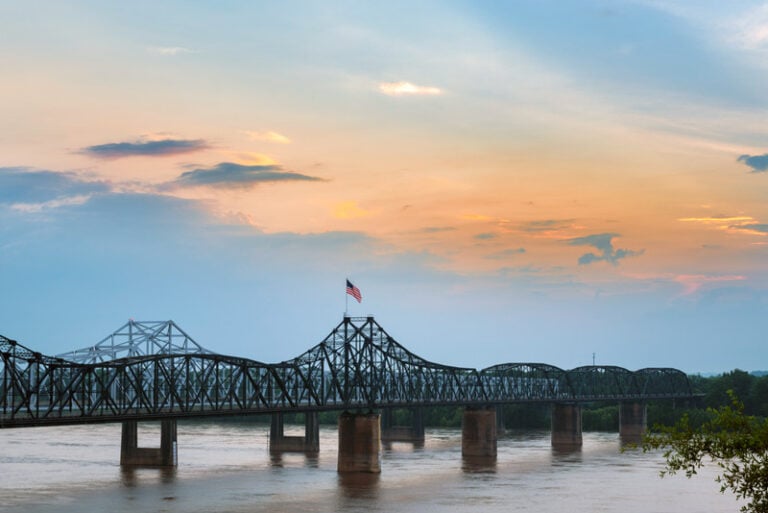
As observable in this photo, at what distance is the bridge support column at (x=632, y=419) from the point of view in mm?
181500

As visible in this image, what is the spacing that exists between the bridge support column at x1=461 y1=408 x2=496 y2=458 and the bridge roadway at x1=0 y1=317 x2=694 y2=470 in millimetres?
167

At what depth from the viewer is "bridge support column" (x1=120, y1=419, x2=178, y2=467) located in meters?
111

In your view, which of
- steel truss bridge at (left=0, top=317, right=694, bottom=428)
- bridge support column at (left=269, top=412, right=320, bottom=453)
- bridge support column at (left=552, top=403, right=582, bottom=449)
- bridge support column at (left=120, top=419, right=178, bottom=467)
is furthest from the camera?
bridge support column at (left=552, top=403, right=582, bottom=449)

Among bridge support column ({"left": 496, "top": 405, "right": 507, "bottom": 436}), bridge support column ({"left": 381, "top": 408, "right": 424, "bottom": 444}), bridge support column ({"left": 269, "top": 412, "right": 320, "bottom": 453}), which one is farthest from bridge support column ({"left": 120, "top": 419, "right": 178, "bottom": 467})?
bridge support column ({"left": 496, "top": 405, "right": 507, "bottom": 436})

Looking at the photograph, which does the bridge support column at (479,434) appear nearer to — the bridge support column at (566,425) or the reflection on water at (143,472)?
the bridge support column at (566,425)

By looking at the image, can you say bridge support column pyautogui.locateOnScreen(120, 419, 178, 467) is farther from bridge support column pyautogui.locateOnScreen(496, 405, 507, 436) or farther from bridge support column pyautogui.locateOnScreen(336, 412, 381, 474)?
bridge support column pyautogui.locateOnScreen(496, 405, 507, 436)

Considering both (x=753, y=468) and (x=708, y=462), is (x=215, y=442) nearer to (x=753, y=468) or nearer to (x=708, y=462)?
(x=708, y=462)

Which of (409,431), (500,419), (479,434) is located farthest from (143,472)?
(500,419)

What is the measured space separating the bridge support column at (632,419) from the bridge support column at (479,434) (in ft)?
173

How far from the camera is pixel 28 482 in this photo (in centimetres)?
9225

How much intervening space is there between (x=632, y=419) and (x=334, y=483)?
96928 mm

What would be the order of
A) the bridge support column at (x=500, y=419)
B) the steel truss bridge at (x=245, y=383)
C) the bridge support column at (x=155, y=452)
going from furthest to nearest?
the bridge support column at (x=500, y=419), the bridge support column at (x=155, y=452), the steel truss bridge at (x=245, y=383)

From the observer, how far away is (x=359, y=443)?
107375 mm

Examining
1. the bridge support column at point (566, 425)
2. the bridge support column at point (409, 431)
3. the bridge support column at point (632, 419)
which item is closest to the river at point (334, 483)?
the bridge support column at point (566, 425)
